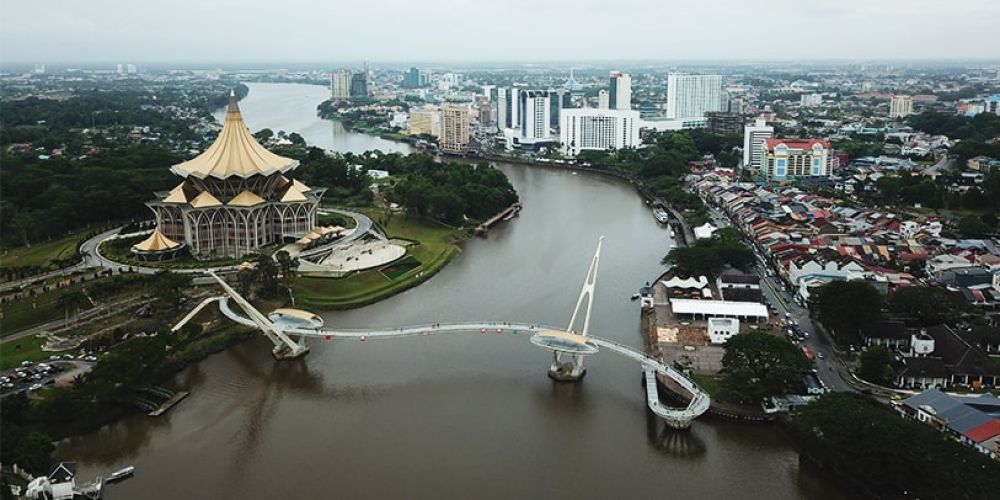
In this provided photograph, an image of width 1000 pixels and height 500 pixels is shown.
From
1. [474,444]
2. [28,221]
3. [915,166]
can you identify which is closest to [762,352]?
[474,444]

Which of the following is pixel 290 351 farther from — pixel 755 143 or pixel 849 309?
pixel 755 143

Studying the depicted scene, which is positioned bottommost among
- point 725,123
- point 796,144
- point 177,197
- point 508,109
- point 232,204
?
point 232,204

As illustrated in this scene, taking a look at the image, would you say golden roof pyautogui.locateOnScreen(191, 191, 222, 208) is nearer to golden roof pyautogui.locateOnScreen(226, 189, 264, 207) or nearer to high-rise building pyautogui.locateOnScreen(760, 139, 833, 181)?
golden roof pyautogui.locateOnScreen(226, 189, 264, 207)

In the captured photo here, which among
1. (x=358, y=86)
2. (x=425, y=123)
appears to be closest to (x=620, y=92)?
(x=425, y=123)

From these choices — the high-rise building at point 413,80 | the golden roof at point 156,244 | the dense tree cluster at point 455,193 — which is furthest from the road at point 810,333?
the high-rise building at point 413,80

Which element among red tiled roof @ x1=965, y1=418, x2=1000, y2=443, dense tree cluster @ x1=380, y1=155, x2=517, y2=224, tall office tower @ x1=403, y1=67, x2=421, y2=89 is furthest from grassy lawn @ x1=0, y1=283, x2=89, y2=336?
tall office tower @ x1=403, y1=67, x2=421, y2=89

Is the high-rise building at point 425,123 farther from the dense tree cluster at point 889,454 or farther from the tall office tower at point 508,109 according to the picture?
the dense tree cluster at point 889,454
